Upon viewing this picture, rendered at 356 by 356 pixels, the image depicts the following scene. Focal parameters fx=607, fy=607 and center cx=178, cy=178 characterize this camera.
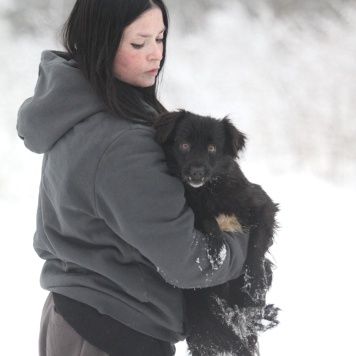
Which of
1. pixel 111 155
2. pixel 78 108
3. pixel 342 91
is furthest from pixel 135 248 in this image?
pixel 342 91

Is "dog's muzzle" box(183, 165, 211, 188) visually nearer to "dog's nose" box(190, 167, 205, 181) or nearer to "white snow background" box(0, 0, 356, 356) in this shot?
"dog's nose" box(190, 167, 205, 181)

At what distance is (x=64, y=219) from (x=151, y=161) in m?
0.25

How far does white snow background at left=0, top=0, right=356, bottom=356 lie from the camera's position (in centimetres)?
434

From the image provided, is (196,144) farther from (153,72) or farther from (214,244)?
(214,244)

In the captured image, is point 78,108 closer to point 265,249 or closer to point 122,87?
Result: point 122,87

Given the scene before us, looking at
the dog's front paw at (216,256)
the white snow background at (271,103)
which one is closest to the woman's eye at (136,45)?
the dog's front paw at (216,256)

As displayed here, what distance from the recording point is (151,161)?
4.55ft

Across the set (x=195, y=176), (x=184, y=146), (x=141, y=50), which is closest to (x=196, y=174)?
(x=195, y=176)

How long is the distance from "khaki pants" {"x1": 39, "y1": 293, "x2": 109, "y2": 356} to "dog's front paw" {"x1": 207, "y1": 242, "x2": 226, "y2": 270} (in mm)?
339

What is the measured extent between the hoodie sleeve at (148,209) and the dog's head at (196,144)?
149mm

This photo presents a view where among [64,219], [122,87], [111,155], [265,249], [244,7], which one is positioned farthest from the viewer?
[244,7]

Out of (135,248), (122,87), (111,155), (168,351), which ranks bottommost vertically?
(168,351)

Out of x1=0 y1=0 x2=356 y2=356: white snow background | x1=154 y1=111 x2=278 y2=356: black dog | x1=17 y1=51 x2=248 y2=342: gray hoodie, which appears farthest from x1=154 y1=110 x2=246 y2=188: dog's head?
x1=0 y1=0 x2=356 y2=356: white snow background

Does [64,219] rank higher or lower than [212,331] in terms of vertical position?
higher
